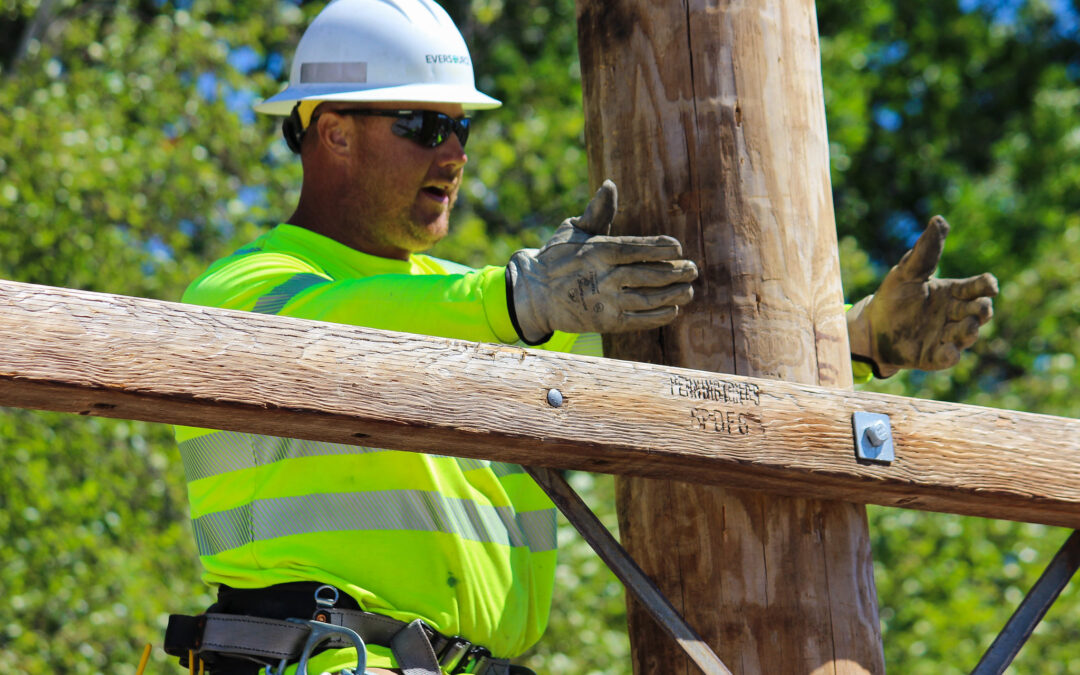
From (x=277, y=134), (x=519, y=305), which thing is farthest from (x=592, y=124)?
(x=277, y=134)

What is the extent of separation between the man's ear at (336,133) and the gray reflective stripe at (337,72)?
0.26ft

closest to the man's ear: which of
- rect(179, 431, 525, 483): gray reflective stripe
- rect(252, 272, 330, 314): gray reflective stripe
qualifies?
rect(252, 272, 330, 314): gray reflective stripe

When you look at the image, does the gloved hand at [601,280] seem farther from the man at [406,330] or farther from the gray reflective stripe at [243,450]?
the gray reflective stripe at [243,450]

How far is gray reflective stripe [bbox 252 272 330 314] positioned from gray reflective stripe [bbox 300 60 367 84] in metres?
0.68

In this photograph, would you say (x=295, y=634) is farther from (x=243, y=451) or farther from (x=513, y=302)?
(x=513, y=302)

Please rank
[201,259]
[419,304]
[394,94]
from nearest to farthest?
[419,304] → [394,94] → [201,259]

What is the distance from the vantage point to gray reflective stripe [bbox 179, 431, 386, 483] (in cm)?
240

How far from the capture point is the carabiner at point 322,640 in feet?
7.14

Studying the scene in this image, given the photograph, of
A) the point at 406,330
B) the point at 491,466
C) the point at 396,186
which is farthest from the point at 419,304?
the point at 396,186

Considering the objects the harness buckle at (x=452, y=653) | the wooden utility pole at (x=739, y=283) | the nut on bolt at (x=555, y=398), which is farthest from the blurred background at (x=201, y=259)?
the nut on bolt at (x=555, y=398)

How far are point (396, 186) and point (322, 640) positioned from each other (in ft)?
3.50

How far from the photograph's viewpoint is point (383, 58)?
293cm

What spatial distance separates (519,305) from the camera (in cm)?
209

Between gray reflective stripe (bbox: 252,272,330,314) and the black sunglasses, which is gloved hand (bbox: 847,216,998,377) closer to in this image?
the black sunglasses
